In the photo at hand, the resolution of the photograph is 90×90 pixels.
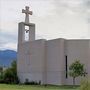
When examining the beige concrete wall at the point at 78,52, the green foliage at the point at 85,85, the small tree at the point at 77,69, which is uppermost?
the beige concrete wall at the point at 78,52

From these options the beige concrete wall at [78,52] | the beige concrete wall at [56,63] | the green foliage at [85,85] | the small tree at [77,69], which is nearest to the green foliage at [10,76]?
the beige concrete wall at [56,63]

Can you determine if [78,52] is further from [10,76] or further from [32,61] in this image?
[10,76]

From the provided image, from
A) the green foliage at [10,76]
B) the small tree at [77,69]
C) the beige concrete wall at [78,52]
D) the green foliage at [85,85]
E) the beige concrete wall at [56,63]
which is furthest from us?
the green foliage at [10,76]

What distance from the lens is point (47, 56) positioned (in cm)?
4906

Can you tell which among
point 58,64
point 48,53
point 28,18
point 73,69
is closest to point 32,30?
point 28,18

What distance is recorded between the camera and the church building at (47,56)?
4591 cm

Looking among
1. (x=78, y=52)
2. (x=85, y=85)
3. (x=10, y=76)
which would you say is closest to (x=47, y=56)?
(x=78, y=52)

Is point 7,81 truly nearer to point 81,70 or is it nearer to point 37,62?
point 37,62

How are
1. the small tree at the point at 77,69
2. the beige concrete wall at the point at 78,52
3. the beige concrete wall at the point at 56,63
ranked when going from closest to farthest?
the small tree at the point at 77,69 → the beige concrete wall at the point at 78,52 → the beige concrete wall at the point at 56,63

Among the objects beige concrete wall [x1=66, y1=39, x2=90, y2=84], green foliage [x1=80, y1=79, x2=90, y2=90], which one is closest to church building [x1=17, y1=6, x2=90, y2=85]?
beige concrete wall [x1=66, y1=39, x2=90, y2=84]

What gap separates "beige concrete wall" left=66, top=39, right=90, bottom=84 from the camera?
45406 mm

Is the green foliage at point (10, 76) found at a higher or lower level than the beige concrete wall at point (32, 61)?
lower

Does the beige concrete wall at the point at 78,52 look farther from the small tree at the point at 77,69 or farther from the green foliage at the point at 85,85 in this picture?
the green foliage at the point at 85,85

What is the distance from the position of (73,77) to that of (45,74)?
6571 mm
